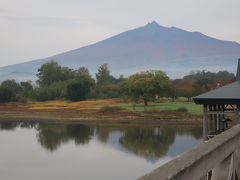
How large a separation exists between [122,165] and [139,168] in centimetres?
118

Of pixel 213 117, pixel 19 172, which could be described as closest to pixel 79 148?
pixel 19 172

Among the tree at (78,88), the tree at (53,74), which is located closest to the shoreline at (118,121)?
the tree at (78,88)

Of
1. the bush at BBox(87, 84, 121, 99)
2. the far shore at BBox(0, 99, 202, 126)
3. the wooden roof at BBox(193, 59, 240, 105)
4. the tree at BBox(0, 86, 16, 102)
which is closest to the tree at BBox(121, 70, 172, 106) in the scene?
the far shore at BBox(0, 99, 202, 126)

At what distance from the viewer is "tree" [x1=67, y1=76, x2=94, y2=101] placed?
65438 millimetres

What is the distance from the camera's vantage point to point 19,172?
18734 mm

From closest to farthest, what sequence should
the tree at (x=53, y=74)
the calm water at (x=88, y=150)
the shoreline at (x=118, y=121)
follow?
the calm water at (x=88, y=150) < the shoreline at (x=118, y=121) < the tree at (x=53, y=74)

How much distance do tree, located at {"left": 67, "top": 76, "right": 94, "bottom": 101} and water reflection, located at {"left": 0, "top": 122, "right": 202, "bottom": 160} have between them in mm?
23309

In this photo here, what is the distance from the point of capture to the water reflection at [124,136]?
2637 centimetres

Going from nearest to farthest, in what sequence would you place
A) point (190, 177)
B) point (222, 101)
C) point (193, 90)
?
point (190, 177)
point (222, 101)
point (193, 90)

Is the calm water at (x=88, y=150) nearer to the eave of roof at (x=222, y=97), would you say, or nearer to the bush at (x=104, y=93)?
the eave of roof at (x=222, y=97)

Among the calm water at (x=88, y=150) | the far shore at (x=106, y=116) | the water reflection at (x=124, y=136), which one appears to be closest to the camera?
the calm water at (x=88, y=150)

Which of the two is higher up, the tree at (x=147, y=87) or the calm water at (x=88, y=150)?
the tree at (x=147, y=87)

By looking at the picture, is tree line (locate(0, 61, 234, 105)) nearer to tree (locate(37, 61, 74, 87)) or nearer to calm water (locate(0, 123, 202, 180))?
tree (locate(37, 61, 74, 87))

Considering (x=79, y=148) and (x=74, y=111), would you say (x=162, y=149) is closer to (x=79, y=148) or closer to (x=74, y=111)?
(x=79, y=148)
